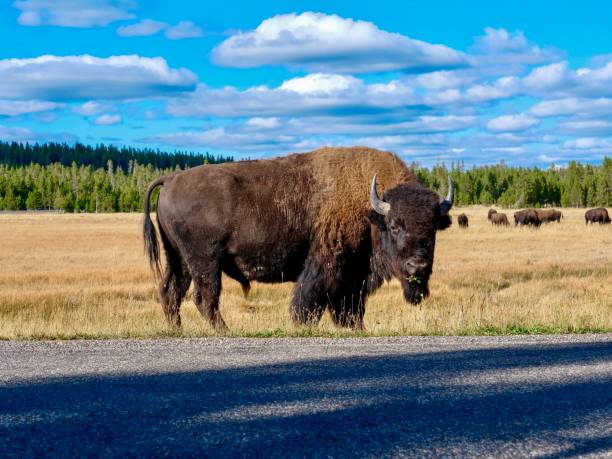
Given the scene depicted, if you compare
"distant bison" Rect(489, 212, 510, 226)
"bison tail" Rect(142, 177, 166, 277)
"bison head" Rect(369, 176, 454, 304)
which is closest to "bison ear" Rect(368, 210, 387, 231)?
"bison head" Rect(369, 176, 454, 304)

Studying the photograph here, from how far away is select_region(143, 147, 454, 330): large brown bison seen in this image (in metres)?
12.1

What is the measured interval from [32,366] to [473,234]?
166 ft

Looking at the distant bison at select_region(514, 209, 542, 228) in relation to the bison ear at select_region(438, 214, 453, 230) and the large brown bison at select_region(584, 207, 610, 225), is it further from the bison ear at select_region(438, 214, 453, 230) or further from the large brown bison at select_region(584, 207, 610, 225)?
the bison ear at select_region(438, 214, 453, 230)

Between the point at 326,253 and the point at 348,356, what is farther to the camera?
the point at 326,253

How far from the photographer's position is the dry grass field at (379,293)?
10875mm

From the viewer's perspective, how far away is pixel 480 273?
27547mm

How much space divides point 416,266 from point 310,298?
1807mm

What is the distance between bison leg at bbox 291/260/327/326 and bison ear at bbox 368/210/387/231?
43.8 inches

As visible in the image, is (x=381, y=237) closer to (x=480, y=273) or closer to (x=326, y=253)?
(x=326, y=253)

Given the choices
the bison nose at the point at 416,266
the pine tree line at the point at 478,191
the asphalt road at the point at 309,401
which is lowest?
the asphalt road at the point at 309,401

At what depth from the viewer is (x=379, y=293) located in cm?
2241

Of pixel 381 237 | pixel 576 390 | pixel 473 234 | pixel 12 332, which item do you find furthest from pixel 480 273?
pixel 473 234

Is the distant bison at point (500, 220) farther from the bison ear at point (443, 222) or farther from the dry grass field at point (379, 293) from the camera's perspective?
the bison ear at point (443, 222)

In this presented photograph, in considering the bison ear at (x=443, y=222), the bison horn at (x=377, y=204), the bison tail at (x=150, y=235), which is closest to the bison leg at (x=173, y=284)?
the bison tail at (x=150, y=235)
